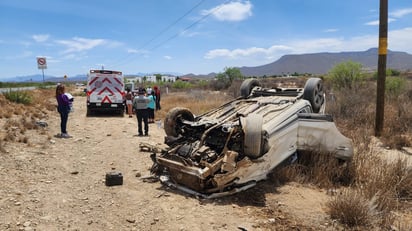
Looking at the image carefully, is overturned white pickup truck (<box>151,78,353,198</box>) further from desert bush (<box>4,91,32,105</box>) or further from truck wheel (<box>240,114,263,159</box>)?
desert bush (<box>4,91,32,105</box>)

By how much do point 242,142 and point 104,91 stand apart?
1385 cm

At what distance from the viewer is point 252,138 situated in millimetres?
5543

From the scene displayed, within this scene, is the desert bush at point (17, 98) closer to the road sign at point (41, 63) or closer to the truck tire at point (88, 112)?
the truck tire at point (88, 112)

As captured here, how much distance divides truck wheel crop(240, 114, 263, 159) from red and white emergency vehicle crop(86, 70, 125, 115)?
13.8 meters

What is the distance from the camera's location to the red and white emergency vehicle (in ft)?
59.6

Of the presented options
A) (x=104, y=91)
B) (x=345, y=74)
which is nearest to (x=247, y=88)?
(x=104, y=91)

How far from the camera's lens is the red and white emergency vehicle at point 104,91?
59.6 ft

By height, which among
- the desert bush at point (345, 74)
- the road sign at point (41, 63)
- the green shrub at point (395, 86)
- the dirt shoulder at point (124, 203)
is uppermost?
the road sign at point (41, 63)

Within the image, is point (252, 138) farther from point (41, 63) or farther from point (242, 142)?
point (41, 63)

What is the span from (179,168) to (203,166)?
41 cm

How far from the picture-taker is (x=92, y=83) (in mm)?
18078

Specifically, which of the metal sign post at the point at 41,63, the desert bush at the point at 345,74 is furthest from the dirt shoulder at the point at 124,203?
the metal sign post at the point at 41,63

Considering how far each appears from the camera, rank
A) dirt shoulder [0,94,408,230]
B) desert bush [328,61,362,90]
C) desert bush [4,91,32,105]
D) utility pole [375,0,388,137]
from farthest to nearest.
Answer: desert bush [328,61,362,90] < desert bush [4,91,32,105] < utility pole [375,0,388,137] < dirt shoulder [0,94,408,230]

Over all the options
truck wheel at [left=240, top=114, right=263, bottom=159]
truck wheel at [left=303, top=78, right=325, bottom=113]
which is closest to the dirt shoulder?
truck wheel at [left=240, top=114, right=263, bottom=159]
